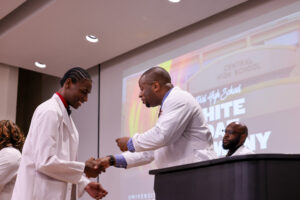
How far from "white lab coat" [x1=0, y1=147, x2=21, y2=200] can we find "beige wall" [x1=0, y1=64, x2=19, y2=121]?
4.64m

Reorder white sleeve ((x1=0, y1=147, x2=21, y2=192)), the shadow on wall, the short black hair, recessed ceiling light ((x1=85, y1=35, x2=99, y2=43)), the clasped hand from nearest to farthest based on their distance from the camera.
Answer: the clasped hand, the short black hair, white sleeve ((x1=0, y1=147, x2=21, y2=192)), recessed ceiling light ((x1=85, y1=35, x2=99, y2=43)), the shadow on wall

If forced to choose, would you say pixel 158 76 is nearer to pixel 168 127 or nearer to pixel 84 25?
pixel 168 127

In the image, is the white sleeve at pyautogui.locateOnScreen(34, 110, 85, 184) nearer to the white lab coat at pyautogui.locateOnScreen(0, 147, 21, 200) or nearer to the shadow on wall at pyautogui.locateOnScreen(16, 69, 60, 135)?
the white lab coat at pyautogui.locateOnScreen(0, 147, 21, 200)

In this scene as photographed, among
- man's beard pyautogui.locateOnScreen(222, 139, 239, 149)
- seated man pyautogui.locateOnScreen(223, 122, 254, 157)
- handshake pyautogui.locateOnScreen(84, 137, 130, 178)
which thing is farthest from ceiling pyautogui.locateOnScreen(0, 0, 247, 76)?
handshake pyautogui.locateOnScreen(84, 137, 130, 178)

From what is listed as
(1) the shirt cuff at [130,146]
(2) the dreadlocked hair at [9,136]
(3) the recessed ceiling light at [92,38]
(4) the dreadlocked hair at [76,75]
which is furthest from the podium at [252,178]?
(3) the recessed ceiling light at [92,38]

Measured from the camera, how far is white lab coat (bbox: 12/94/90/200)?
2.40m

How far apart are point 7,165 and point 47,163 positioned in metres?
0.90

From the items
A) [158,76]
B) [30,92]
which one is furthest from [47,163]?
[30,92]

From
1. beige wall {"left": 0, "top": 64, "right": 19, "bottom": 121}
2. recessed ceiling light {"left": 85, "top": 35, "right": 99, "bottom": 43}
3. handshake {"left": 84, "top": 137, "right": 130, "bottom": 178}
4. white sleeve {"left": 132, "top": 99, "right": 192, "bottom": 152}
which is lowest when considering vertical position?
handshake {"left": 84, "top": 137, "right": 130, "bottom": 178}

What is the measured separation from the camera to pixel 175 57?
20.9ft

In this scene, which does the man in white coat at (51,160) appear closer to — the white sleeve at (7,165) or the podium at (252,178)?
the white sleeve at (7,165)

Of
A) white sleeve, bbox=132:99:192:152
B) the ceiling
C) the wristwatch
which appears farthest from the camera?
the ceiling

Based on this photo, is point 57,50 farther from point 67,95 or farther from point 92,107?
point 67,95

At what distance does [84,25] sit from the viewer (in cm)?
Answer: 629
